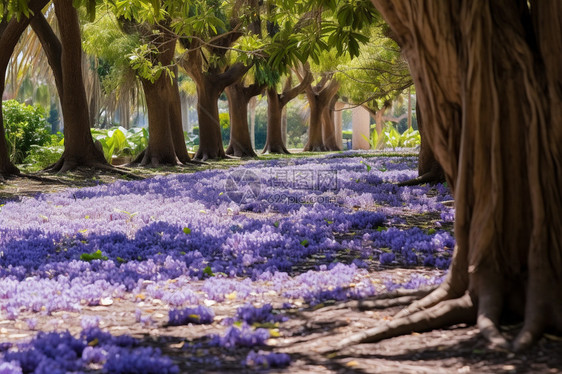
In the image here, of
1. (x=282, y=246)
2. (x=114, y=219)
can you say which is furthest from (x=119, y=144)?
(x=282, y=246)

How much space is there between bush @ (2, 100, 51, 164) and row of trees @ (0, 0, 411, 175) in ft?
9.12

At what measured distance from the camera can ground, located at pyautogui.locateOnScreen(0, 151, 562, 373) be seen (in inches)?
123

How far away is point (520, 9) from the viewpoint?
3.86 meters

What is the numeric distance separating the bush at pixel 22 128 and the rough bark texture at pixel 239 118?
34.7 ft

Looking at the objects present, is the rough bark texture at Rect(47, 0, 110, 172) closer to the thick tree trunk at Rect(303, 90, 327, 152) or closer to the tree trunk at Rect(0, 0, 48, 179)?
the tree trunk at Rect(0, 0, 48, 179)

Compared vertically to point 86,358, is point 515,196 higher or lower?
higher

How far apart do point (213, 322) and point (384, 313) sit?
3.63 feet

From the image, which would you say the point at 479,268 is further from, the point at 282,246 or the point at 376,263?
the point at 282,246

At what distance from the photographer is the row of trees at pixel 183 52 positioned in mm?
6941

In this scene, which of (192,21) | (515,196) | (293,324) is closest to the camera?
(515,196)

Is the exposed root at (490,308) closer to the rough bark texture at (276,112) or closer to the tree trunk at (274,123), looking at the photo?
the rough bark texture at (276,112)

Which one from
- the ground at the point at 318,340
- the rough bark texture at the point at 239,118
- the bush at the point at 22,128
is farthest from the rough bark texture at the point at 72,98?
the rough bark texture at the point at 239,118

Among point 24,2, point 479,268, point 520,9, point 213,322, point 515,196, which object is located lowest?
point 213,322

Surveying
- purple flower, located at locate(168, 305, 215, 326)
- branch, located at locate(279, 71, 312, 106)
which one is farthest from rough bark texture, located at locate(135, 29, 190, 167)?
purple flower, located at locate(168, 305, 215, 326)
